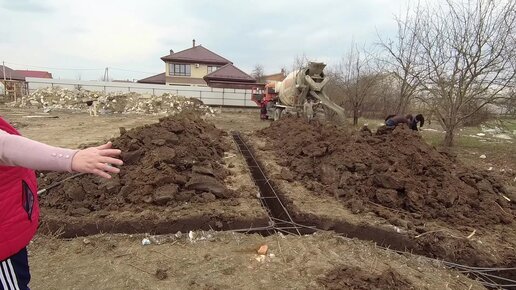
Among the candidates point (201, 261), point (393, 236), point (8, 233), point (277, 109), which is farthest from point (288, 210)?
point (277, 109)

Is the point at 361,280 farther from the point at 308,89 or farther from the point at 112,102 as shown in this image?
the point at 112,102

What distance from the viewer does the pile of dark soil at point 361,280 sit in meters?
3.08

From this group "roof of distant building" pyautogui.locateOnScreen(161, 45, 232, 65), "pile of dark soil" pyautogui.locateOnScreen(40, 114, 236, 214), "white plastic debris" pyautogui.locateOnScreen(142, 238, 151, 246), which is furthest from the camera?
"roof of distant building" pyautogui.locateOnScreen(161, 45, 232, 65)

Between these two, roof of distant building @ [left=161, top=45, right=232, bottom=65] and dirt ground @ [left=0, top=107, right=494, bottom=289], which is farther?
roof of distant building @ [left=161, top=45, right=232, bottom=65]

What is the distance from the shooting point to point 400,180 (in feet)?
17.4

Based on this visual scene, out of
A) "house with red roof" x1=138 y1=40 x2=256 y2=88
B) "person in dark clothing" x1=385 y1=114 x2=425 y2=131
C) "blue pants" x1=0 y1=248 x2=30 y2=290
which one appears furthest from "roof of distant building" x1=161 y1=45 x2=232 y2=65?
"blue pants" x1=0 y1=248 x2=30 y2=290

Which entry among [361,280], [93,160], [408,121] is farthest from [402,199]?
[93,160]

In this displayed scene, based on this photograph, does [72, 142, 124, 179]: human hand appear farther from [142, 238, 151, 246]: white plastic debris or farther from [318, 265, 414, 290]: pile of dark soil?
[142, 238, 151, 246]: white plastic debris

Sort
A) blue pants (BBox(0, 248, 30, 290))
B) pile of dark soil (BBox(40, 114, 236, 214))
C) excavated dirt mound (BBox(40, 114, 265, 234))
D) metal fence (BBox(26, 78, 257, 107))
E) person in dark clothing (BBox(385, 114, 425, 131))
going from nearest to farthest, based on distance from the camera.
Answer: blue pants (BBox(0, 248, 30, 290)) → excavated dirt mound (BBox(40, 114, 265, 234)) → pile of dark soil (BBox(40, 114, 236, 214)) → person in dark clothing (BBox(385, 114, 425, 131)) → metal fence (BBox(26, 78, 257, 107))

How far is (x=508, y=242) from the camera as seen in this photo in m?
4.47

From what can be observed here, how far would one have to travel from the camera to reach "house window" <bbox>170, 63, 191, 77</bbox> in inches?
1734

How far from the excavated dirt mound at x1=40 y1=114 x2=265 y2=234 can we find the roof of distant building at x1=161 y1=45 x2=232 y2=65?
39444 millimetres

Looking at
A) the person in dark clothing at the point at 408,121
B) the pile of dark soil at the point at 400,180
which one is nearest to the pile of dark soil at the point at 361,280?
the pile of dark soil at the point at 400,180

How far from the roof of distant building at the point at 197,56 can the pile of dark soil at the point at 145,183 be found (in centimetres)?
3921
